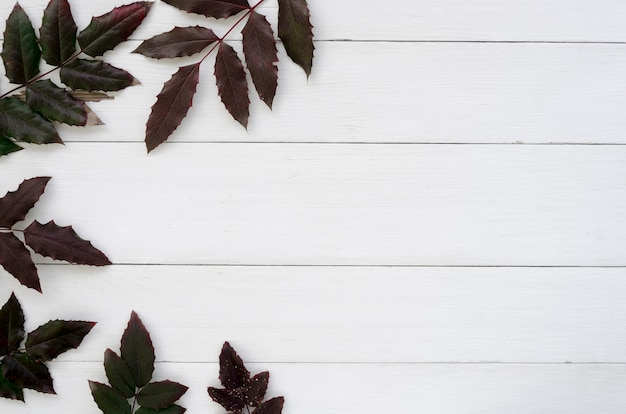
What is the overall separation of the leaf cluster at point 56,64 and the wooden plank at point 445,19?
25 mm

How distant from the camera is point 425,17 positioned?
0.67 metres

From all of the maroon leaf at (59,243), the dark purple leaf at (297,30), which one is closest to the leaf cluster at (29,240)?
the maroon leaf at (59,243)

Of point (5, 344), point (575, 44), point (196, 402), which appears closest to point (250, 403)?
point (196, 402)

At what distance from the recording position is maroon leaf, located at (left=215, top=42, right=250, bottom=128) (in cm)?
65

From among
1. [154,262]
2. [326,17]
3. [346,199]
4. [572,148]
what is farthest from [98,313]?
[572,148]

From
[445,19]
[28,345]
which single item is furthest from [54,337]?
[445,19]

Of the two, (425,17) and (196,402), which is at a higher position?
(425,17)

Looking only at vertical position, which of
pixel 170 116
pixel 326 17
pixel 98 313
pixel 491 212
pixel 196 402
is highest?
pixel 326 17

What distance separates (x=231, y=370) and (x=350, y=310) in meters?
0.17

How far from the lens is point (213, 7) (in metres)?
0.65

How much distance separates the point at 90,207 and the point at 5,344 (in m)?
0.21

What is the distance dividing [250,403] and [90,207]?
1.08 ft

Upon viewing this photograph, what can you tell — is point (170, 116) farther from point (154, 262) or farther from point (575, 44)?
point (575, 44)

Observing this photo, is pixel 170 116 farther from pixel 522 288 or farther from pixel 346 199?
pixel 522 288
